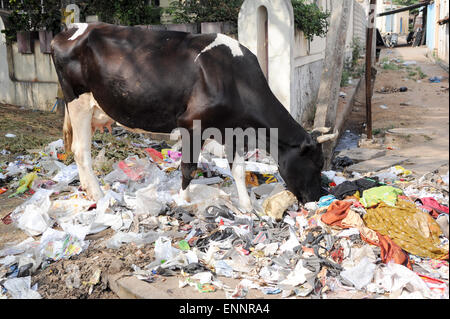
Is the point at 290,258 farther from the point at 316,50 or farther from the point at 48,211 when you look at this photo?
the point at 316,50

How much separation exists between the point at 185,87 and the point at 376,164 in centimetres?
316

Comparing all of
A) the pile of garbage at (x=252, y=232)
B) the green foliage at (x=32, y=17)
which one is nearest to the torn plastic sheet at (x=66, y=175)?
the pile of garbage at (x=252, y=232)

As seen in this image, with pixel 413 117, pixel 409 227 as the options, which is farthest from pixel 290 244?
pixel 413 117

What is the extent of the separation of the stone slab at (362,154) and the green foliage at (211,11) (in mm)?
2644

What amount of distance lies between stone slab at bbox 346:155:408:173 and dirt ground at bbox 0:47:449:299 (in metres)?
0.16

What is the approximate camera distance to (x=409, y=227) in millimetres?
3633

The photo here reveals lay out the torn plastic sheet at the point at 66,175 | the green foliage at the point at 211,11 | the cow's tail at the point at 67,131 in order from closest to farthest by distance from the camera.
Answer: the cow's tail at the point at 67,131 → the torn plastic sheet at the point at 66,175 → the green foliage at the point at 211,11

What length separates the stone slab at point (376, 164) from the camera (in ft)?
19.9

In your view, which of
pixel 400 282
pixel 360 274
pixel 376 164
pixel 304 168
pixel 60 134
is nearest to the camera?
pixel 400 282

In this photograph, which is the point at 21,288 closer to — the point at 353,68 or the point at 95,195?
the point at 95,195

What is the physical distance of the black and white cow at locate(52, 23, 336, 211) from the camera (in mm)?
4293

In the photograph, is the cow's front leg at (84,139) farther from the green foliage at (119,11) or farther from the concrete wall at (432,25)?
the concrete wall at (432,25)

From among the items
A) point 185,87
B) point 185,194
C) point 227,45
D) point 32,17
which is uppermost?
point 32,17
